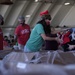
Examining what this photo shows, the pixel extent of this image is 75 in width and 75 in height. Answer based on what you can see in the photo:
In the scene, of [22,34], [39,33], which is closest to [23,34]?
[22,34]

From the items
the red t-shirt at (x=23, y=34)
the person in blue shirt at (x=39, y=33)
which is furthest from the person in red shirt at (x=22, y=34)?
the person in blue shirt at (x=39, y=33)

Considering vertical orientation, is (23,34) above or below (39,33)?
below

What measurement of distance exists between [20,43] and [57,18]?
46.1 ft

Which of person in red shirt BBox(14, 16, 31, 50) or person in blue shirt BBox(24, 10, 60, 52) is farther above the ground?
person in blue shirt BBox(24, 10, 60, 52)

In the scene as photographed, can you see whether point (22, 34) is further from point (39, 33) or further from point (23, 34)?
point (39, 33)

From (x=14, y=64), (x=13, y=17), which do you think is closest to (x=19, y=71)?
(x=14, y=64)

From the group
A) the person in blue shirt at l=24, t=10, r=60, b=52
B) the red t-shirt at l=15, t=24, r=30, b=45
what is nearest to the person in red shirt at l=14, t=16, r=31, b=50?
the red t-shirt at l=15, t=24, r=30, b=45

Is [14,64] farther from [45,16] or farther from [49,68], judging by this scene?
[45,16]

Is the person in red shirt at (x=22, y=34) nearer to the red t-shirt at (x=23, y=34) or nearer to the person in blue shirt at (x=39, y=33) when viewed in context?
the red t-shirt at (x=23, y=34)

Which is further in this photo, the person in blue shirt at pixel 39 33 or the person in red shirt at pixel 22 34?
the person in red shirt at pixel 22 34

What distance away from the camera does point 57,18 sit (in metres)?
20.1

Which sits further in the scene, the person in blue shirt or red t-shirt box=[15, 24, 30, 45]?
red t-shirt box=[15, 24, 30, 45]

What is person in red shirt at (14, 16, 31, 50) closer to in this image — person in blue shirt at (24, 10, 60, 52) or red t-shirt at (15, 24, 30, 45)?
red t-shirt at (15, 24, 30, 45)

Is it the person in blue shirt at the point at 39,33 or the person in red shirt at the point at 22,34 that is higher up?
the person in blue shirt at the point at 39,33
